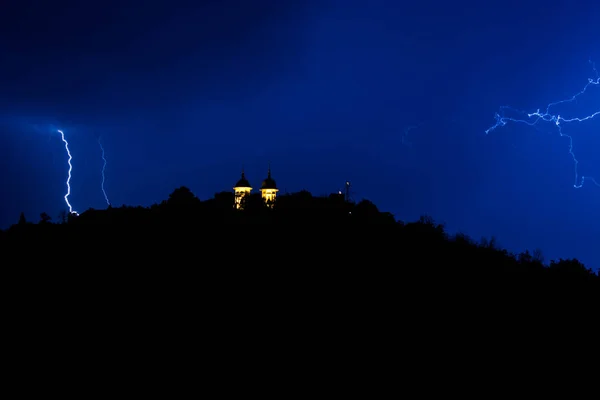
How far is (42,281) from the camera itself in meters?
22.2

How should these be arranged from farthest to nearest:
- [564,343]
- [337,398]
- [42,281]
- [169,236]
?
[169,236] → [42,281] → [564,343] → [337,398]

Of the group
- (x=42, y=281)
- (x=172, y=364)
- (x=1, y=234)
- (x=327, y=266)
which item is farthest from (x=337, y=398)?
(x=1, y=234)

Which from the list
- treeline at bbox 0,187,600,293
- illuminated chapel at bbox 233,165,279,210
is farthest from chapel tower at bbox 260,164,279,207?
treeline at bbox 0,187,600,293

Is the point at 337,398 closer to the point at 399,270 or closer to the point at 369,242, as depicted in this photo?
the point at 399,270

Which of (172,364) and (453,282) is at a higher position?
(453,282)

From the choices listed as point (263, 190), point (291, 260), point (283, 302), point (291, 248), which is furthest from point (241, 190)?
point (283, 302)

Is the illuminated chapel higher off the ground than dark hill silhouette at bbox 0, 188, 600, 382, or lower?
higher

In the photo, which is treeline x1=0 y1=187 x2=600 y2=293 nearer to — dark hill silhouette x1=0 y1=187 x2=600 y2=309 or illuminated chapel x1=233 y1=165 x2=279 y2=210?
dark hill silhouette x1=0 y1=187 x2=600 y2=309

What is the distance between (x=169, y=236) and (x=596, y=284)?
27.8 meters

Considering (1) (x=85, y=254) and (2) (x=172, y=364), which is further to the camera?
(1) (x=85, y=254)

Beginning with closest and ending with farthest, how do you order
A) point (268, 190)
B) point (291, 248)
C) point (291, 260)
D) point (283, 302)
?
point (283, 302)
point (291, 260)
point (291, 248)
point (268, 190)

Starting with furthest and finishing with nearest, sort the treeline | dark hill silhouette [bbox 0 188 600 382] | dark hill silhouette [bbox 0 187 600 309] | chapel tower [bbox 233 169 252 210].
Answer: chapel tower [bbox 233 169 252 210]
the treeline
dark hill silhouette [bbox 0 187 600 309]
dark hill silhouette [bbox 0 188 600 382]

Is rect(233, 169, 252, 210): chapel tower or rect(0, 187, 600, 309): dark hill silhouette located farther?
rect(233, 169, 252, 210): chapel tower

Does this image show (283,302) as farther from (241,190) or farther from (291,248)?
(241,190)
